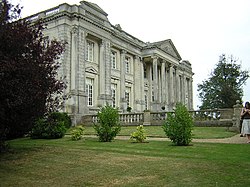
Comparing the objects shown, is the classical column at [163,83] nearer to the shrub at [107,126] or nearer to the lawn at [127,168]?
the shrub at [107,126]

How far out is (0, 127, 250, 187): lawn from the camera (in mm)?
6082

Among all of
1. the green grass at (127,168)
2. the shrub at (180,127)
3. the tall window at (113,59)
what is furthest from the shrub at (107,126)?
the tall window at (113,59)

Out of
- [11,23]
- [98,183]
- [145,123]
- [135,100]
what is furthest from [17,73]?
[135,100]

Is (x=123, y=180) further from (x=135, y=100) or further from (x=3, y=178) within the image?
(x=135, y=100)

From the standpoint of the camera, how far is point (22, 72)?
328 inches

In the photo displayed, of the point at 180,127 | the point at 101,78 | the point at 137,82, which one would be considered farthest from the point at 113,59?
the point at 180,127

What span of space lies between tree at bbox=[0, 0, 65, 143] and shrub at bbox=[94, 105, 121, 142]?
421 centimetres

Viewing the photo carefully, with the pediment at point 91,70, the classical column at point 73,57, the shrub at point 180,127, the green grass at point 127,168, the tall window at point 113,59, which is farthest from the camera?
the tall window at point 113,59

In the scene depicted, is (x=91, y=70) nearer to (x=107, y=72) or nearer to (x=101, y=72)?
(x=101, y=72)

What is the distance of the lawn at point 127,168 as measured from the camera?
20.0 feet

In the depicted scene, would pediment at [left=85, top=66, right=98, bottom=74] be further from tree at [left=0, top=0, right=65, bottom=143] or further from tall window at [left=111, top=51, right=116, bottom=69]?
tree at [left=0, top=0, right=65, bottom=143]

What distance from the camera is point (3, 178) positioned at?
22.6ft

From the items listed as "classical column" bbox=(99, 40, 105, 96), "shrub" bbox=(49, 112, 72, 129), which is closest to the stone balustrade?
"shrub" bbox=(49, 112, 72, 129)

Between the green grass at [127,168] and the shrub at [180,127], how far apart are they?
183 cm
